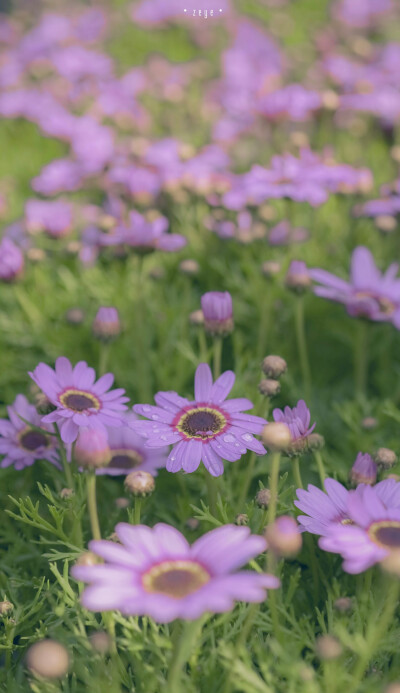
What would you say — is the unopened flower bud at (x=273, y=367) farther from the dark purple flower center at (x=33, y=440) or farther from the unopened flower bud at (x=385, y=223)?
the unopened flower bud at (x=385, y=223)

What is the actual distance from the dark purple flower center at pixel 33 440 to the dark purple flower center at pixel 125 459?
0.40 ft

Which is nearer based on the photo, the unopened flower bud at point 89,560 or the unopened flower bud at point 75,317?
the unopened flower bud at point 89,560

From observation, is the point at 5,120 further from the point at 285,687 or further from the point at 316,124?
the point at 285,687

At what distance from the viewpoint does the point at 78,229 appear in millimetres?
2303

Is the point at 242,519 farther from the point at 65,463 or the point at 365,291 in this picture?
the point at 365,291

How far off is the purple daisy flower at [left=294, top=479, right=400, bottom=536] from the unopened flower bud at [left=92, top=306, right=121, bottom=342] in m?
0.56

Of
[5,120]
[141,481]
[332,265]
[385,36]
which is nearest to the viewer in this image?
[141,481]

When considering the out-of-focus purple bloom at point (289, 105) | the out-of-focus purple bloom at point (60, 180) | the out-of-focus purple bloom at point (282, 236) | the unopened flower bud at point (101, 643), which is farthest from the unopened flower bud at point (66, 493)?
the out-of-focus purple bloom at point (289, 105)

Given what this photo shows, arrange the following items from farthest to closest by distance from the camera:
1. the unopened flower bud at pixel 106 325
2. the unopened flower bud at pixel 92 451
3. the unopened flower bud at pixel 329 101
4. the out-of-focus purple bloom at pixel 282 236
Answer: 1. the unopened flower bud at pixel 329 101
2. the out-of-focus purple bloom at pixel 282 236
3. the unopened flower bud at pixel 106 325
4. the unopened flower bud at pixel 92 451

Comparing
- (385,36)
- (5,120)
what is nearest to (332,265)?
(5,120)

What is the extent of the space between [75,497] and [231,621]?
0.97 feet

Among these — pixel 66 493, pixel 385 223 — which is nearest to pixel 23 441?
pixel 66 493

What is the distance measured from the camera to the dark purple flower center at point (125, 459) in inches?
51.5

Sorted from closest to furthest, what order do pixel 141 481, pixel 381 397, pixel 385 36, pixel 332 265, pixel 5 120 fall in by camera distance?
pixel 141 481 < pixel 381 397 < pixel 332 265 < pixel 5 120 < pixel 385 36
